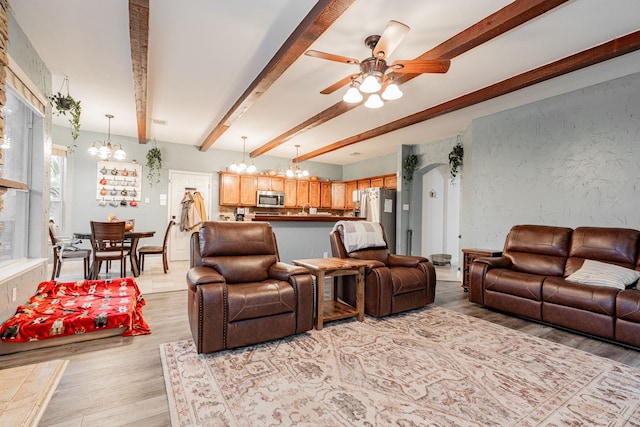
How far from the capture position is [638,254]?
3.01 metres

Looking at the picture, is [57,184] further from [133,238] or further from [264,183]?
[264,183]

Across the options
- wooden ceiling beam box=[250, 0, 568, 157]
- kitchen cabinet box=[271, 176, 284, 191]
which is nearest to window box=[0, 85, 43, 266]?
wooden ceiling beam box=[250, 0, 568, 157]

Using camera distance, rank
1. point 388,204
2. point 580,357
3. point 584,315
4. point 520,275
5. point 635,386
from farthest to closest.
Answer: point 388,204 < point 520,275 < point 584,315 < point 580,357 < point 635,386

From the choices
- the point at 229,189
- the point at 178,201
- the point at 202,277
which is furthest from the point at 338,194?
the point at 202,277

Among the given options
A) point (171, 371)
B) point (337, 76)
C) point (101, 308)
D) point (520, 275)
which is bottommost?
point (171, 371)

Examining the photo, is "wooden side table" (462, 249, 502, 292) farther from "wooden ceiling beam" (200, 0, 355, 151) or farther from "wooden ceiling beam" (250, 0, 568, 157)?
"wooden ceiling beam" (200, 0, 355, 151)

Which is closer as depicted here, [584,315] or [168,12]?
[168,12]

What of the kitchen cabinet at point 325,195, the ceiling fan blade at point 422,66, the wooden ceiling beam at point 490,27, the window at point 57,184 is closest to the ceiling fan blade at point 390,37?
the ceiling fan blade at point 422,66

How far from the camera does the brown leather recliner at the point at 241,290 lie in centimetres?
230

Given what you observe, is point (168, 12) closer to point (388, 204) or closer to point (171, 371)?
point (171, 371)

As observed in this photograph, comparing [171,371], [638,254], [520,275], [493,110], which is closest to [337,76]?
[493,110]

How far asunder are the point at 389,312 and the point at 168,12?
11.1 ft

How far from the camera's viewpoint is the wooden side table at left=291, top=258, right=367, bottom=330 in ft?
9.44

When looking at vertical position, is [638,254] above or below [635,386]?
above
